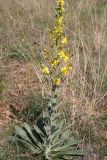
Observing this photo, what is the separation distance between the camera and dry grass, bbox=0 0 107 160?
4.16 metres

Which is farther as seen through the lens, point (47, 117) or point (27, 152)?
point (27, 152)

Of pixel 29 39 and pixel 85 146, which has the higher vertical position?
pixel 29 39

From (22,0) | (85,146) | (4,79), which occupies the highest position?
(22,0)

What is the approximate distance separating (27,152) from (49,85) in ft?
2.84

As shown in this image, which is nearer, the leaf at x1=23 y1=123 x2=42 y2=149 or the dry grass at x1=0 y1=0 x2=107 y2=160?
the leaf at x1=23 y1=123 x2=42 y2=149

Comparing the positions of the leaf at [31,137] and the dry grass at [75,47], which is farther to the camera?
the dry grass at [75,47]

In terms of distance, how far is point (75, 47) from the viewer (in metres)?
4.62

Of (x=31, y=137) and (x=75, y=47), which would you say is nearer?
(x=31, y=137)

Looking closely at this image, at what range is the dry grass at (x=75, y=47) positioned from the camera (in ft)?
13.7

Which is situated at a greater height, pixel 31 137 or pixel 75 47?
pixel 75 47

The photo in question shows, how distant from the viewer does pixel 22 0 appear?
685 cm

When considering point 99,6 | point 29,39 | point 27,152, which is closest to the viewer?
point 27,152

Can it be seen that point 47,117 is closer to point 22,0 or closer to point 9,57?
point 9,57

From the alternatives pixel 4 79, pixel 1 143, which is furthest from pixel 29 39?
pixel 1 143
